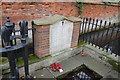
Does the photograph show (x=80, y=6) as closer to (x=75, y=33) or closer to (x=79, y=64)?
(x=75, y=33)

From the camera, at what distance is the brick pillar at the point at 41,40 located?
2738 mm

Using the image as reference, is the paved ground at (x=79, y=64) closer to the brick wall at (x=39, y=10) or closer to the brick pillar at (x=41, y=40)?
the brick pillar at (x=41, y=40)

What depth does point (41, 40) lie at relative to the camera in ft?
9.30

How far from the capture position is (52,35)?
2.97 metres

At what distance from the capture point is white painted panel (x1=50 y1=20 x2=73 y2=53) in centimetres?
296

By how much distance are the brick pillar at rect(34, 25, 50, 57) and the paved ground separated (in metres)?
0.49

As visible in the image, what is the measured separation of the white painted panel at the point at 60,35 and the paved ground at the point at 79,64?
0.51 metres

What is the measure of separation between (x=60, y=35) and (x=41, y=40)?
59 cm

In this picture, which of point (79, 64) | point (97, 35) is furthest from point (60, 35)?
point (97, 35)

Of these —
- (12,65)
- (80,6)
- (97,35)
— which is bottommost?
(97,35)

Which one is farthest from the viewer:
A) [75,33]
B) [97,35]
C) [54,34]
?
[97,35]

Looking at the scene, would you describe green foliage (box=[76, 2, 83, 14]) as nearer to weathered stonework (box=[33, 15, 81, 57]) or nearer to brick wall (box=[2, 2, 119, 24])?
brick wall (box=[2, 2, 119, 24])

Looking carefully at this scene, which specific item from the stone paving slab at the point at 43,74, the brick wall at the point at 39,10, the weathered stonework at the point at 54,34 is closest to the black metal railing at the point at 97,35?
the weathered stonework at the point at 54,34

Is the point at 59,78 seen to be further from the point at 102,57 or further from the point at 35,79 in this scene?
the point at 102,57
